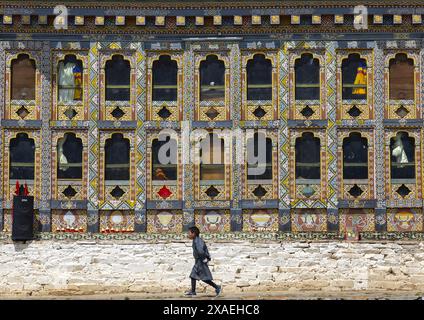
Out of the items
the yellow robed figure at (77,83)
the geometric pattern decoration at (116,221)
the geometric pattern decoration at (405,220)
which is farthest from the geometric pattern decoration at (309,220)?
the yellow robed figure at (77,83)

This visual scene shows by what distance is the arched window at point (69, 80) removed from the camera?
116 feet

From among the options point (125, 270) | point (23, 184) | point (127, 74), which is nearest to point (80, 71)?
point (127, 74)

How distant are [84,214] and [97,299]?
143 inches

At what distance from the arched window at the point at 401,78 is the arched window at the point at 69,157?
928 cm

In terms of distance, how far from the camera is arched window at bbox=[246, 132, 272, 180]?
3512cm

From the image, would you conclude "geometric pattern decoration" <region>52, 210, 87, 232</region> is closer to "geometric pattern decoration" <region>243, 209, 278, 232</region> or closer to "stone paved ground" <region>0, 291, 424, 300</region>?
"stone paved ground" <region>0, 291, 424, 300</region>

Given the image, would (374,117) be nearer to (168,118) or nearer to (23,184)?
(168,118)

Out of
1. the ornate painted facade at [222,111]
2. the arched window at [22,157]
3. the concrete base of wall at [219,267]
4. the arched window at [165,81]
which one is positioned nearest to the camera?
the concrete base of wall at [219,267]

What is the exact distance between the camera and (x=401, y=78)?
35.3 m

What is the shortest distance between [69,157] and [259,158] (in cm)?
553

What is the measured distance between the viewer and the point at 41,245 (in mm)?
34375

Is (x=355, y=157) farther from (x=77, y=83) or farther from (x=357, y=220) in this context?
(x=77, y=83)

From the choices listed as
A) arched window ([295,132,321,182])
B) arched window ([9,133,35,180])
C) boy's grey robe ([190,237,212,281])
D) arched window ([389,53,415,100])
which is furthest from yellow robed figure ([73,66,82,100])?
arched window ([389,53,415,100])

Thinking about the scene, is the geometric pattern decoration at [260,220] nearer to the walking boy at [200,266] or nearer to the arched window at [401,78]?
the walking boy at [200,266]
